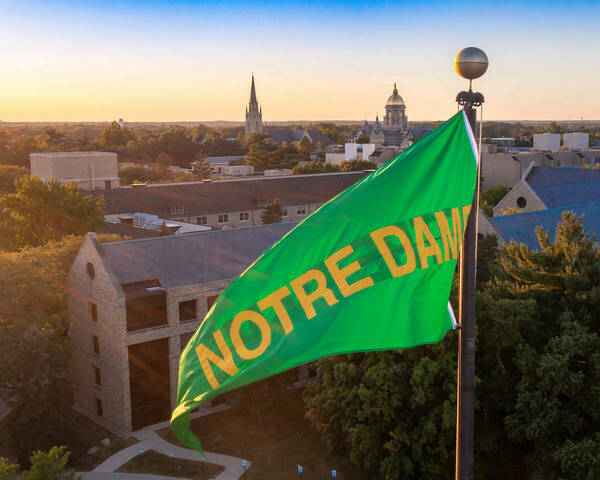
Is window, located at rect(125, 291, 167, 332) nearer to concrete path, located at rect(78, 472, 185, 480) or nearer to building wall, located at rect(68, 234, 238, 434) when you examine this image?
building wall, located at rect(68, 234, 238, 434)

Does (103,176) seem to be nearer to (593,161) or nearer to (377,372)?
(377,372)

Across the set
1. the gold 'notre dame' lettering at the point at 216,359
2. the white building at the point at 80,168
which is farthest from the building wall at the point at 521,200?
the white building at the point at 80,168

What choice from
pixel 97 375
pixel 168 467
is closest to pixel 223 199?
pixel 97 375

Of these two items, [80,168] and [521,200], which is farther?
[80,168]

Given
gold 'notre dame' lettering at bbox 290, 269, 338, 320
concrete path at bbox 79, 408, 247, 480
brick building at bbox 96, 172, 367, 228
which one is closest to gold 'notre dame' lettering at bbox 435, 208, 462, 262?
gold 'notre dame' lettering at bbox 290, 269, 338, 320

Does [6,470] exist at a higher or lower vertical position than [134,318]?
lower

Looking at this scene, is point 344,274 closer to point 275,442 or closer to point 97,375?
point 275,442

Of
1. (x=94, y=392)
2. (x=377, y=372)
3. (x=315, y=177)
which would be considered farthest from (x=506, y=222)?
(x=315, y=177)
